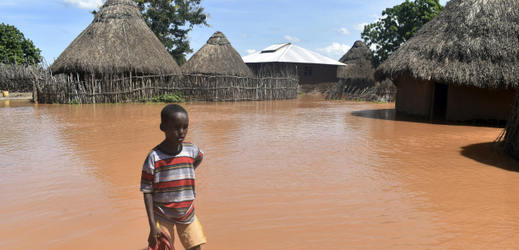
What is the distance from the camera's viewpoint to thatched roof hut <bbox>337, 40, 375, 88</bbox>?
1068 inches

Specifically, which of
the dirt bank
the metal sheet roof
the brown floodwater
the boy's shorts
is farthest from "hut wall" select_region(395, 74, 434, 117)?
the dirt bank

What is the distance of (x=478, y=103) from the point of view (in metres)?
9.69

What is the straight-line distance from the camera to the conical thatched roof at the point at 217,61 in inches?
830

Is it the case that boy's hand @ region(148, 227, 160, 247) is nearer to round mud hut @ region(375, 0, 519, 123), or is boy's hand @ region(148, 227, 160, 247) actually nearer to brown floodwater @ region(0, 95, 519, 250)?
brown floodwater @ region(0, 95, 519, 250)

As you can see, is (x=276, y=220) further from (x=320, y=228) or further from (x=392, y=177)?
(x=392, y=177)

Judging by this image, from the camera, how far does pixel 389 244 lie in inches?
104

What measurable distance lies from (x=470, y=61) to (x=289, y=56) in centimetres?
2012

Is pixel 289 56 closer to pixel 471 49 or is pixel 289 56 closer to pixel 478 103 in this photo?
pixel 471 49

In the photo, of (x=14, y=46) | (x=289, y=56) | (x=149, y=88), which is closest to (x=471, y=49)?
(x=149, y=88)

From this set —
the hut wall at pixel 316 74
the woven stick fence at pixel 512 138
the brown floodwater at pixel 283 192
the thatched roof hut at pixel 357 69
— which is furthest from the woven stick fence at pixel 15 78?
the woven stick fence at pixel 512 138

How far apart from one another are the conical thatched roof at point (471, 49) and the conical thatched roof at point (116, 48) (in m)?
10.5

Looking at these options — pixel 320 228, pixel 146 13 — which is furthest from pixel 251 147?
pixel 146 13

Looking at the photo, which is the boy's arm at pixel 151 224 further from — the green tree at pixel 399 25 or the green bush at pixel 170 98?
the green tree at pixel 399 25

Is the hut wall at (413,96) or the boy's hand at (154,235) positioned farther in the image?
the hut wall at (413,96)
